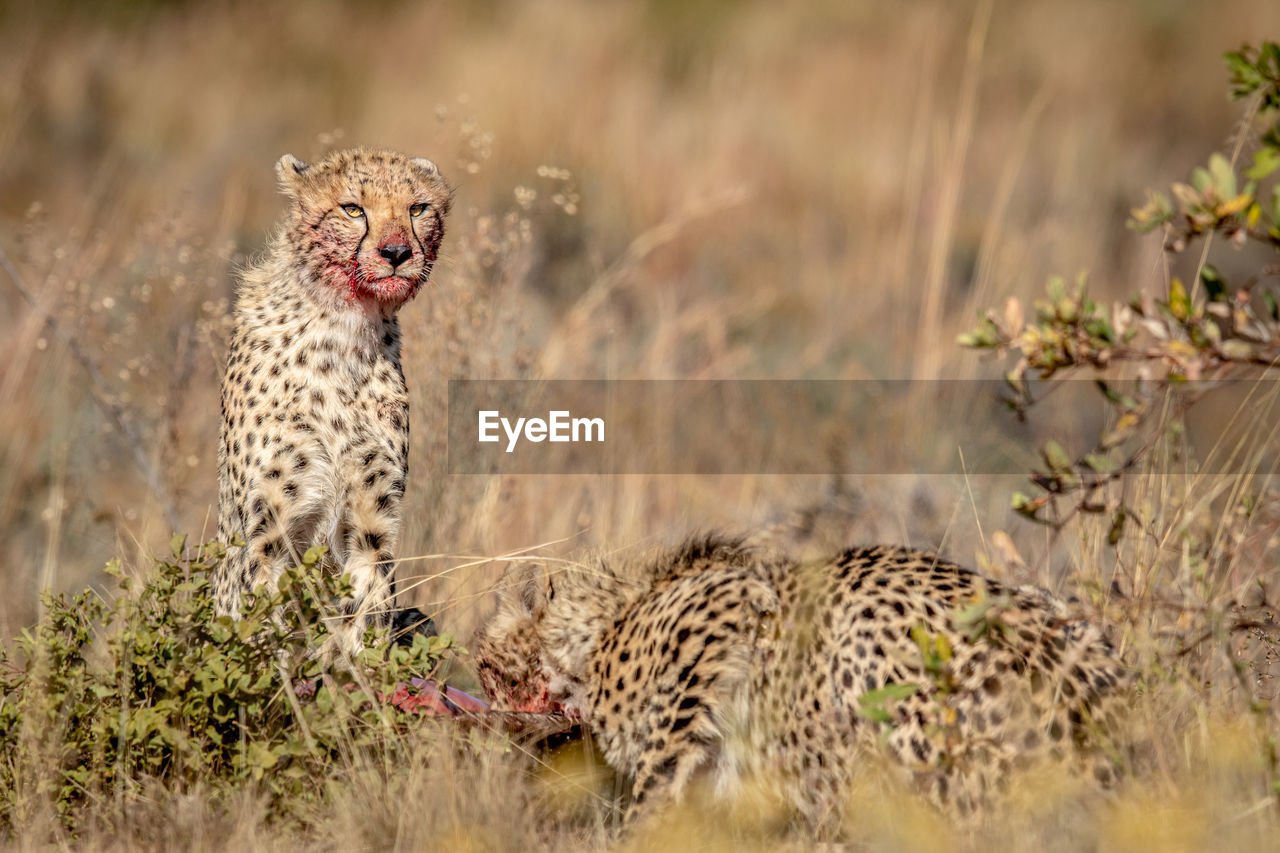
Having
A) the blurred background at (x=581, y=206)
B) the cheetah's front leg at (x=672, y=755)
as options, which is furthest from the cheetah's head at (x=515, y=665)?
the cheetah's front leg at (x=672, y=755)

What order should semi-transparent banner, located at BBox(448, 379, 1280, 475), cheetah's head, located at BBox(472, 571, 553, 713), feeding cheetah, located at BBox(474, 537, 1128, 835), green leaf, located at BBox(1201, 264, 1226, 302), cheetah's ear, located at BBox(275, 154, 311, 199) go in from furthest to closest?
semi-transparent banner, located at BBox(448, 379, 1280, 475) < cheetah's ear, located at BBox(275, 154, 311, 199) < cheetah's head, located at BBox(472, 571, 553, 713) < feeding cheetah, located at BBox(474, 537, 1128, 835) < green leaf, located at BBox(1201, 264, 1226, 302)

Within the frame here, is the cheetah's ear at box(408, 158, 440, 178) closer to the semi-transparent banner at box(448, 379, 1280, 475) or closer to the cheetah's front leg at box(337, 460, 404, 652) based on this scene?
the cheetah's front leg at box(337, 460, 404, 652)

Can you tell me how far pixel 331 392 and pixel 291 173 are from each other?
0.57 meters

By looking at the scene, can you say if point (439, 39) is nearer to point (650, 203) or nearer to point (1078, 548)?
point (650, 203)

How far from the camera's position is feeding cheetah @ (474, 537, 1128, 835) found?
296 centimetres

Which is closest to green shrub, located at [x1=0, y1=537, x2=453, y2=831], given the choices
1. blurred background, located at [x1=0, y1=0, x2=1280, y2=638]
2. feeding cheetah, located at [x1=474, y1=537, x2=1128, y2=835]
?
feeding cheetah, located at [x1=474, y1=537, x2=1128, y2=835]

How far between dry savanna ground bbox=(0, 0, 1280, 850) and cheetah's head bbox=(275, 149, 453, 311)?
0.40m

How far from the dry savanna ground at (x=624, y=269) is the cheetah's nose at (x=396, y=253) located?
57 cm

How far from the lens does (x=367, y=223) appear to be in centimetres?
379

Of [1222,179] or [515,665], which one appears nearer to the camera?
[1222,179]

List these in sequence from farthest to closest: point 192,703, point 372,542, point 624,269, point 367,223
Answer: point 624,269 → point 372,542 → point 367,223 → point 192,703

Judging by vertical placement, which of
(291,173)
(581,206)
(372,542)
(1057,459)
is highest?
(581,206)

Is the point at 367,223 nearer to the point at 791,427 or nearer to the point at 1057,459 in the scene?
the point at 1057,459

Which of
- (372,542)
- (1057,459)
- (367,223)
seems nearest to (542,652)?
(372,542)
